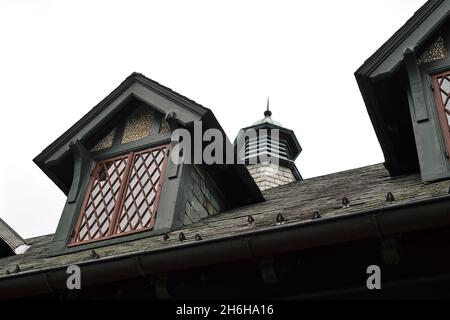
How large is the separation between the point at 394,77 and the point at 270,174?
407 inches

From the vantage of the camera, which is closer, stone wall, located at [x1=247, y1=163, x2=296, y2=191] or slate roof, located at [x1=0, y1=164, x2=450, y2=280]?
slate roof, located at [x1=0, y1=164, x2=450, y2=280]

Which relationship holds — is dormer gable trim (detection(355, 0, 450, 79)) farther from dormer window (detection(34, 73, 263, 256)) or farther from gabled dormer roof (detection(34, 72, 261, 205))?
gabled dormer roof (detection(34, 72, 261, 205))

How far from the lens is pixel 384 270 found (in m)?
4.95

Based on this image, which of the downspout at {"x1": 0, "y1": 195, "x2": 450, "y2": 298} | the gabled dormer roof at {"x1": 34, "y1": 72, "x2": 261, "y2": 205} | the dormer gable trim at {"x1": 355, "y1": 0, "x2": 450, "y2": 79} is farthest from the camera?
the gabled dormer roof at {"x1": 34, "y1": 72, "x2": 261, "y2": 205}

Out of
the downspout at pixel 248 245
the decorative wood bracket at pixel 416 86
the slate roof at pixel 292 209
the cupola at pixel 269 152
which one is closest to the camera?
the downspout at pixel 248 245

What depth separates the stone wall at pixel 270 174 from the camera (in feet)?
54.8

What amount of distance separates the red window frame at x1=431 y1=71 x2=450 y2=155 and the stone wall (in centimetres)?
980

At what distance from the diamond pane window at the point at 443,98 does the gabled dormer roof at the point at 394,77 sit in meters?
0.36

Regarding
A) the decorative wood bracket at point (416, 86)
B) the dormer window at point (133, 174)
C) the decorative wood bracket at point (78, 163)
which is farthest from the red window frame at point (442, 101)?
the decorative wood bracket at point (78, 163)

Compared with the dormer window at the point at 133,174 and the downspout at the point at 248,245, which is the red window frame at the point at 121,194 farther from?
the downspout at the point at 248,245

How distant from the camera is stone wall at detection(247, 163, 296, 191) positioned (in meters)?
16.7

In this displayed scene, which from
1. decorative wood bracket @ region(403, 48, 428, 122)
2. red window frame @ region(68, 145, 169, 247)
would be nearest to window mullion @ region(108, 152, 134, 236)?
red window frame @ region(68, 145, 169, 247)

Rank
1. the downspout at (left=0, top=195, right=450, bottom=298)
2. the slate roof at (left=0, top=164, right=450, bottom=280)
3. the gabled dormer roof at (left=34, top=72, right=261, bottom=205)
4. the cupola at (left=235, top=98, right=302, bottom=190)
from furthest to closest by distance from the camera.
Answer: the cupola at (left=235, top=98, right=302, bottom=190) → the gabled dormer roof at (left=34, top=72, right=261, bottom=205) → the slate roof at (left=0, top=164, right=450, bottom=280) → the downspout at (left=0, top=195, right=450, bottom=298)
